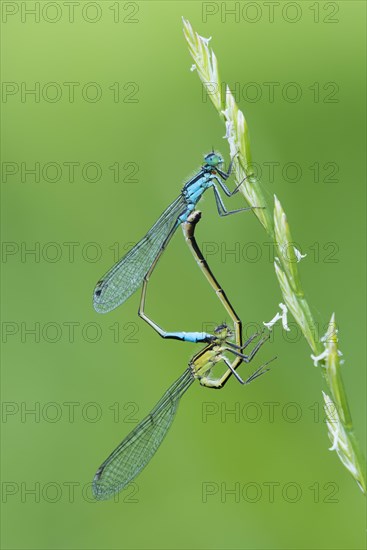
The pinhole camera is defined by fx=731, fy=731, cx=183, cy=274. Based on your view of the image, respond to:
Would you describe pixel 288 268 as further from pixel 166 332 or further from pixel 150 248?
pixel 150 248

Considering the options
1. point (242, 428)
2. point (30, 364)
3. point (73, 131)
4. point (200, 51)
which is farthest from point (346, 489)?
point (73, 131)

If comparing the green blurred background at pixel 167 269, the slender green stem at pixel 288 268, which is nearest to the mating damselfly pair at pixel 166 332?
the green blurred background at pixel 167 269

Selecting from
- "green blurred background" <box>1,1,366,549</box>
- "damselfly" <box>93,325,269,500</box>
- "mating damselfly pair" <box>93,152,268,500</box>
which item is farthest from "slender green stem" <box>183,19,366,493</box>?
"green blurred background" <box>1,1,366,549</box>

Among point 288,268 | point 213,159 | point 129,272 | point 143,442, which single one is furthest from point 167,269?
point 288,268

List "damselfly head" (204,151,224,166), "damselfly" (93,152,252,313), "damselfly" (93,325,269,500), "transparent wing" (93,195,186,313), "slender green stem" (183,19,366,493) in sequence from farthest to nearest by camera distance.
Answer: "transparent wing" (93,195,186,313) < "damselfly" (93,325,269,500) < "damselfly" (93,152,252,313) < "damselfly head" (204,151,224,166) < "slender green stem" (183,19,366,493)

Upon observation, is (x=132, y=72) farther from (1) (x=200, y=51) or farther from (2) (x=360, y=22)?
(1) (x=200, y=51)

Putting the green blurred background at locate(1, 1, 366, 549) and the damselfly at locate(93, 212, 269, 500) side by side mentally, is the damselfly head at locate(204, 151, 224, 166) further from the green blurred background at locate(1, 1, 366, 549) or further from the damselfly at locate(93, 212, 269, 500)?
the green blurred background at locate(1, 1, 366, 549)

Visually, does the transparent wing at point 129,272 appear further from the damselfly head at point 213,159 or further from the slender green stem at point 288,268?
the slender green stem at point 288,268
